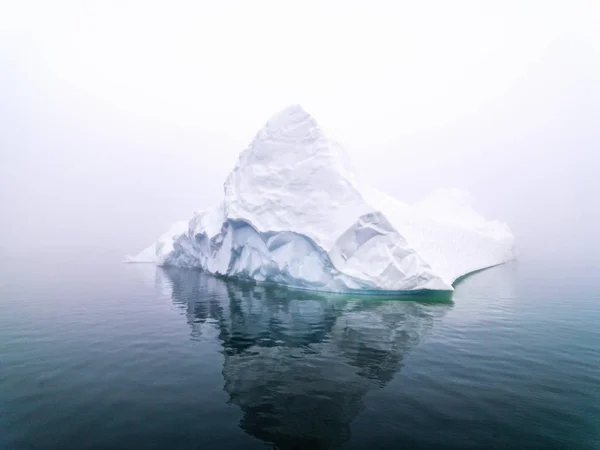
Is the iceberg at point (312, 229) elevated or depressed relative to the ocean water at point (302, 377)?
elevated

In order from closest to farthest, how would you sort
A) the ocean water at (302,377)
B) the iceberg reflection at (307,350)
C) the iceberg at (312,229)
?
the ocean water at (302,377)
the iceberg reflection at (307,350)
the iceberg at (312,229)

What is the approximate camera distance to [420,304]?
17.9 m

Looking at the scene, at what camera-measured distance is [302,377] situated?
27.5 ft

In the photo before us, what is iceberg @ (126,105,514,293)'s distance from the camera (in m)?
19.8

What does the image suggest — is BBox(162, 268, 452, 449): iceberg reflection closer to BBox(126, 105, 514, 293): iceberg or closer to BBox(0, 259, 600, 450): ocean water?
BBox(0, 259, 600, 450): ocean water

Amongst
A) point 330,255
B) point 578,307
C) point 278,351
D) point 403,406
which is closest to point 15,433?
point 278,351

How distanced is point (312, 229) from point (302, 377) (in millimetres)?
13628

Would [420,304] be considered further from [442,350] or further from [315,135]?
[315,135]

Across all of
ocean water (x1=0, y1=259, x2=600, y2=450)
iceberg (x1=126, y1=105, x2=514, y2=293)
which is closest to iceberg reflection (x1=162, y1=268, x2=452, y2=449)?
ocean water (x1=0, y1=259, x2=600, y2=450)

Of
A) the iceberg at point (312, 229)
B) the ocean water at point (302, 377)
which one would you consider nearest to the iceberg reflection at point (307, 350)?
the ocean water at point (302, 377)

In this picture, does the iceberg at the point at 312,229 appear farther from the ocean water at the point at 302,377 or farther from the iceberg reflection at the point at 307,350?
the ocean water at the point at 302,377

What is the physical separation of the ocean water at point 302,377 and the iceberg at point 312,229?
3373 millimetres

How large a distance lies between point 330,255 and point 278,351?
10.4 meters

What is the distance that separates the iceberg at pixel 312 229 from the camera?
19.8 m
